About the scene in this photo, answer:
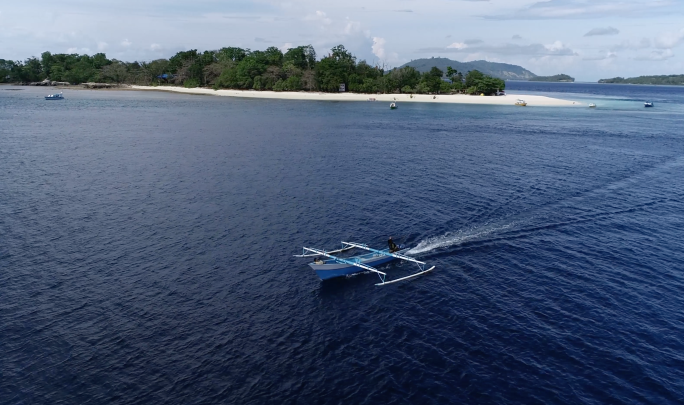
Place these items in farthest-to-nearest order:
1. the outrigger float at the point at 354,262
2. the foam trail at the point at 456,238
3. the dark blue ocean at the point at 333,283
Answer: the foam trail at the point at 456,238, the outrigger float at the point at 354,262, the dark blue ocean at the point at 333,283

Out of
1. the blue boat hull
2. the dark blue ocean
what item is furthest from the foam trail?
the blue boat hull

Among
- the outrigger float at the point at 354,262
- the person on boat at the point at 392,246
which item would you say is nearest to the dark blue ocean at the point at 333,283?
the outrigger float at the point at 354,262

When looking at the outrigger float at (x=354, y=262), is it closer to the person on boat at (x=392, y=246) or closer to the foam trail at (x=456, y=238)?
the person on boat at (x=392, y=246)

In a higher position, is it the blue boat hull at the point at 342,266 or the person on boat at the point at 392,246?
the person on boat at the point at 392,246

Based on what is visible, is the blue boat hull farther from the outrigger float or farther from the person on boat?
the person on boat

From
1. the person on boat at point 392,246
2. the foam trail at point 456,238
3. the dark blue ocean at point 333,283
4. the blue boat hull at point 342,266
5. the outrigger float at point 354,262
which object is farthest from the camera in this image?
the foam trail at point 456,238

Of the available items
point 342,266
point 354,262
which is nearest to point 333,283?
point 342,266

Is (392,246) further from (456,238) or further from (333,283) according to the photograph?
(456,238)

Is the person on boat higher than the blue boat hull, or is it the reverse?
the person on boat
